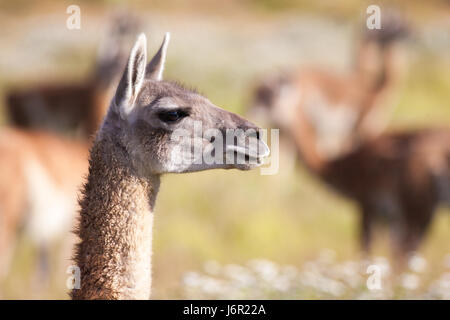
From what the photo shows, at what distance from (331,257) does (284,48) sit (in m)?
12.7

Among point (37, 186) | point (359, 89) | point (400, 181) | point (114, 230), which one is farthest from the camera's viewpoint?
point (359, 89)

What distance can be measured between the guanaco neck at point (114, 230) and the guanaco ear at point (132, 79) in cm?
18

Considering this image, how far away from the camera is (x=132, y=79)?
314cm

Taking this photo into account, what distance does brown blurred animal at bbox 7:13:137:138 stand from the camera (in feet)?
32.9

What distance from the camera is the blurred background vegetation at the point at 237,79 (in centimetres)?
871

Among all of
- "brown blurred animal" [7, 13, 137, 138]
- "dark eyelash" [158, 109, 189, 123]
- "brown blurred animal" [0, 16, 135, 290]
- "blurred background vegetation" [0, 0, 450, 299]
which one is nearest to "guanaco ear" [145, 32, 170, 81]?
"blurred background vegetation" [0, 0, 450, 299]

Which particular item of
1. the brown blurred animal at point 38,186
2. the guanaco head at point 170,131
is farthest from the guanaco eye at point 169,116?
the brown blurred animal at point 38,186

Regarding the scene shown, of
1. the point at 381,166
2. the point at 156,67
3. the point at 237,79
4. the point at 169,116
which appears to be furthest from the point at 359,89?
the point at 169,116

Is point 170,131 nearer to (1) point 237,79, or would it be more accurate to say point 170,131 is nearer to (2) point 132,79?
(2) point 132,79

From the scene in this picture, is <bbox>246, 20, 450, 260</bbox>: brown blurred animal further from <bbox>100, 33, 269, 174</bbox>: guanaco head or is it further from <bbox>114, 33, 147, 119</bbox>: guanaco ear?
<bbox>114, 33, 147, 119</bbox>: guanaco ear

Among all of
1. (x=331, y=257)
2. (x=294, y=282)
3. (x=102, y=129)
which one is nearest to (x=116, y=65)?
(x=331, y=257)

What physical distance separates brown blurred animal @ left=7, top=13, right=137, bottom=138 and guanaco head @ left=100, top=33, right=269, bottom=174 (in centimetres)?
654

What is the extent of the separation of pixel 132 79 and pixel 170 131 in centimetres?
29
